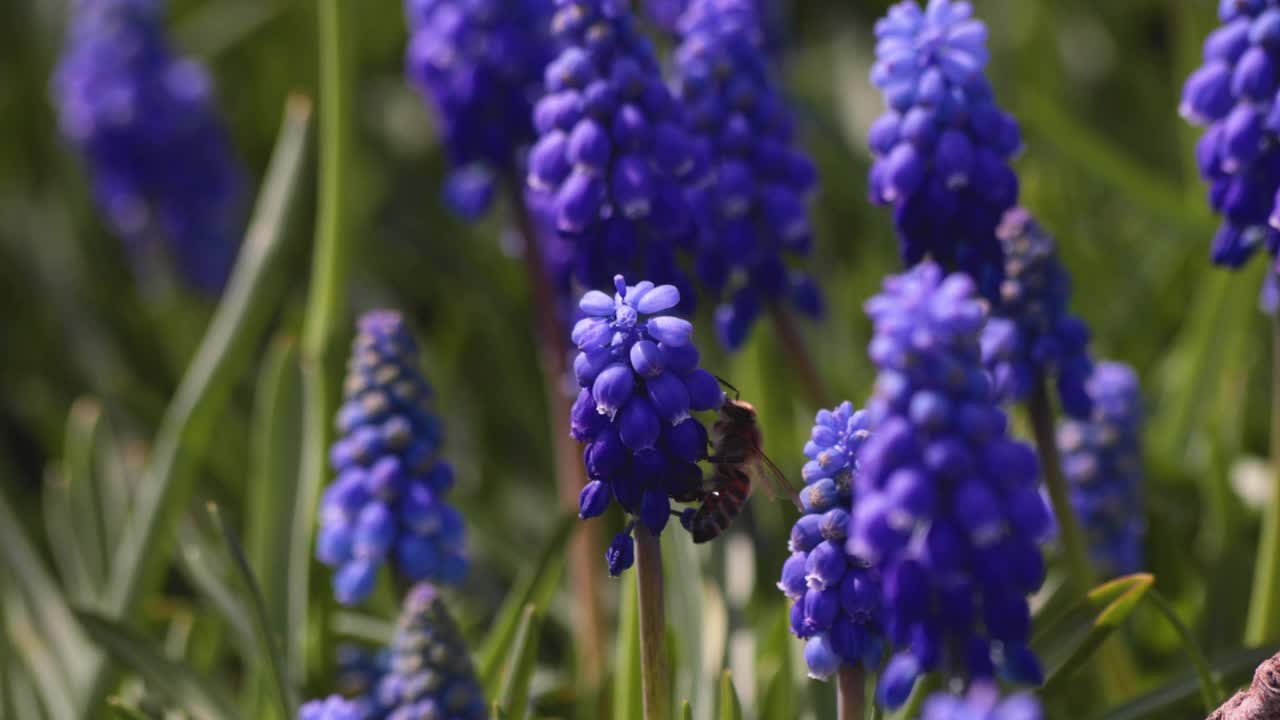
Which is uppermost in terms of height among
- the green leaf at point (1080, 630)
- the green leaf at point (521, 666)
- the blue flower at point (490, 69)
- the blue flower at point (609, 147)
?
the blue flower at point (490, 69)

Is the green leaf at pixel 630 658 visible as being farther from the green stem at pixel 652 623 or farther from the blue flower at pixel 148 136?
the blue flower at pixel 148 136

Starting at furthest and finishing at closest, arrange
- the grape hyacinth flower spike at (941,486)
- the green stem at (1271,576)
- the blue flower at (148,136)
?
1. the blue flower at (148,136)
2. the green stem at (1271,576)
3. the grape hyacinth flower spike at (941,486)

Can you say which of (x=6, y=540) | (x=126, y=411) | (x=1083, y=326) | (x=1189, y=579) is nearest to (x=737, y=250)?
(x=1083, y=326)

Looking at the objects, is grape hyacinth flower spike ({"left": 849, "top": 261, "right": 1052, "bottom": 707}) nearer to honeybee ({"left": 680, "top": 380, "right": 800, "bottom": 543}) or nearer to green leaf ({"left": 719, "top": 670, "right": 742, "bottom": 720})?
honeybee ({"left": 680, "top": 380, "right": 800, "bottom": 543})

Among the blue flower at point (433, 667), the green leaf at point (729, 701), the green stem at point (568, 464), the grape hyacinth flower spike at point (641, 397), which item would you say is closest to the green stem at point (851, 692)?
the green leaf at point (729, 701)

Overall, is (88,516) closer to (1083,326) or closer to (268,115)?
(1083,326)

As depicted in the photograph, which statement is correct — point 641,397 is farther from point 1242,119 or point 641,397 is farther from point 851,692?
point 1242,119

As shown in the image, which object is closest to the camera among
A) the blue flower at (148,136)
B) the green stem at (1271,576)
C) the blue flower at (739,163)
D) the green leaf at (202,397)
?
the green stem at (1271,576)
